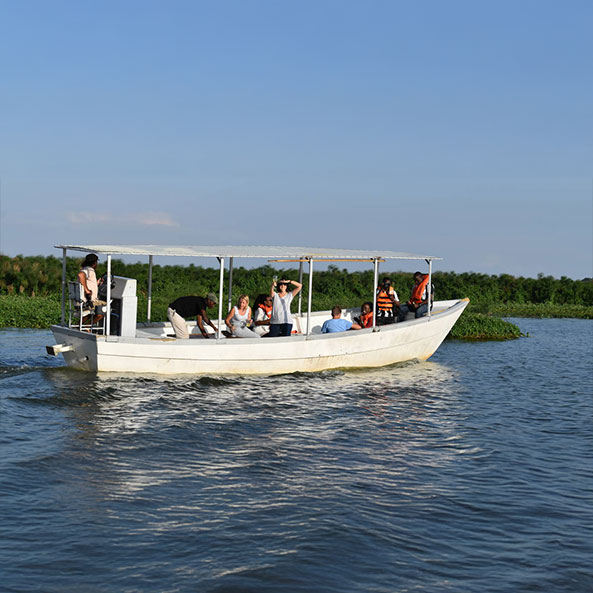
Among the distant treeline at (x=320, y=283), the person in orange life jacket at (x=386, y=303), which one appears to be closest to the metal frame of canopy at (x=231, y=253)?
the person in orange life jacket at (x=386, y=303)

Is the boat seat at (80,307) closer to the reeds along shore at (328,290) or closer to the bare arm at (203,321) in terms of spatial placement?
the bare arm at (203,321)

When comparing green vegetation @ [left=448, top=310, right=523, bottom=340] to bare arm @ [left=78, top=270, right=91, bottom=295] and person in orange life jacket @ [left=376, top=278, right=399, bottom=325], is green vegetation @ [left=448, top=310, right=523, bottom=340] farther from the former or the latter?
bare arm @ [left=78, top=270, right=91, bottom=295]

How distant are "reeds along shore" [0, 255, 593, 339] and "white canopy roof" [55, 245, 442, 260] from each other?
10.5 metres

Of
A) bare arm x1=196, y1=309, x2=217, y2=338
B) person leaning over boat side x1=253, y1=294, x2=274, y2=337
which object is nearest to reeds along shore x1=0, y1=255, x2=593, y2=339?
person leaning over boat side x1=253, y1=294, x2=274, y2=337

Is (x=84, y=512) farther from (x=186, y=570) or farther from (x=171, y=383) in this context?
(x=171, y=383)

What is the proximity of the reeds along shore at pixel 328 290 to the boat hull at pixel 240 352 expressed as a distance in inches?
429

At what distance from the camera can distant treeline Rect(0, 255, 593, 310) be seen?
33625mm

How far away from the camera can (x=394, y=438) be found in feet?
36.1

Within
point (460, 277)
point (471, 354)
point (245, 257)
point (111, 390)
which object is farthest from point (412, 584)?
point (460, 277)

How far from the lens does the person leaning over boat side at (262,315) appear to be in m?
17.1

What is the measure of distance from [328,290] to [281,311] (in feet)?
81.8

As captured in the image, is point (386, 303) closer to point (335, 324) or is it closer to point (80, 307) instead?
point (335, 324)

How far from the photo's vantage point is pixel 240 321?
15.6m

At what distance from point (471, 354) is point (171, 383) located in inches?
439
